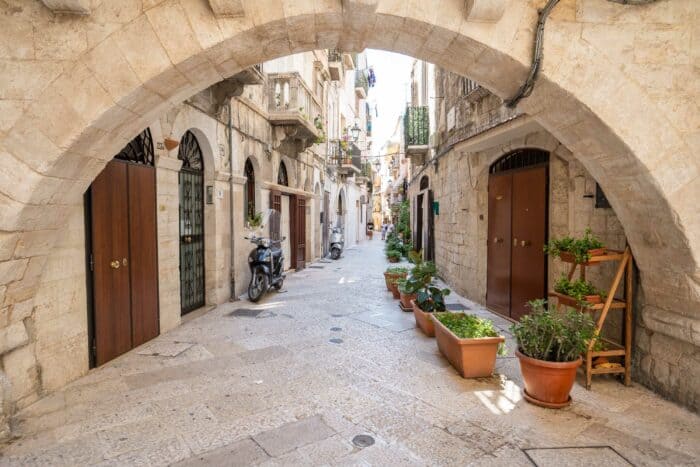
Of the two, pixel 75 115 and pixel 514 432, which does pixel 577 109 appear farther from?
pixel 75 115

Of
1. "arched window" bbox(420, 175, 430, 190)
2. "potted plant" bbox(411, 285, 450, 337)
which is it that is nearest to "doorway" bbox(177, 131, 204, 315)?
"potted plant" bbox(411, 285, 450, 337)

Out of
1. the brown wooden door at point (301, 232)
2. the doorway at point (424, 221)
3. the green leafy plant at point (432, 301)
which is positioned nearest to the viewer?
the green leafy plant at point (432, 301)

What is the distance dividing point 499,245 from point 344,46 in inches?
159

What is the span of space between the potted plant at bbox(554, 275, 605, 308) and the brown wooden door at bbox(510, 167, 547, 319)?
1379 mm

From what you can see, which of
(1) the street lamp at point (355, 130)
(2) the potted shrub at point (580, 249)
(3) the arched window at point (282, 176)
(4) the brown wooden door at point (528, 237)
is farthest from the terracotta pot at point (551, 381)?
(1) the street lamp at point (355, 130)

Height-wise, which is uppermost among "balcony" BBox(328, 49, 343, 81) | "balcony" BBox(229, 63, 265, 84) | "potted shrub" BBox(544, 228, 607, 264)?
"balcony" BBox(328, 49, 343, 81)

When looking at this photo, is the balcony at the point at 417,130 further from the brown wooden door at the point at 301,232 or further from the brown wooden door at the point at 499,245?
the brown wooden door at the point at 499,245

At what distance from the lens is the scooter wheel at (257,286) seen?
6.71 m

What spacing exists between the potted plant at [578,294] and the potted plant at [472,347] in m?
0.66

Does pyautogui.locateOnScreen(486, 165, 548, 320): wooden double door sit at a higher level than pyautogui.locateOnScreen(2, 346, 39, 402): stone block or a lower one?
higher

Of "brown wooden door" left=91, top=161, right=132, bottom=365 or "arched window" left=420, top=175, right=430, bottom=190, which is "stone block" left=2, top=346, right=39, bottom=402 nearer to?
"brown wooden door" left=91, top=161, right=132, bottom=365

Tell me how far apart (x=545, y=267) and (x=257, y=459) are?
4.04 meters

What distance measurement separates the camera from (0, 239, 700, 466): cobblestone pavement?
246 cm

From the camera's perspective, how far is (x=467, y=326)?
395cm
